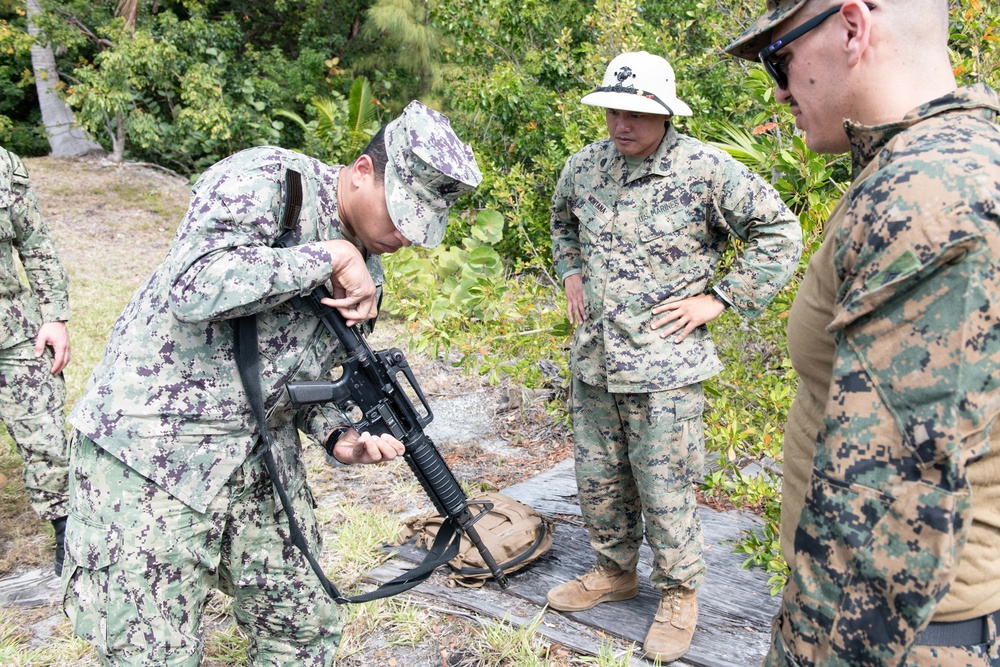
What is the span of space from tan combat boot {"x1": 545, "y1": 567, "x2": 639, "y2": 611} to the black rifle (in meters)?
0.81

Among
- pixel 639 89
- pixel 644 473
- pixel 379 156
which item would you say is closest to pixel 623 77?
pixel 639 89

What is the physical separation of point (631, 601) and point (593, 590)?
21 cm

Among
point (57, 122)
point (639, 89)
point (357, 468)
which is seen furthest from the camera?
point (57, 122)

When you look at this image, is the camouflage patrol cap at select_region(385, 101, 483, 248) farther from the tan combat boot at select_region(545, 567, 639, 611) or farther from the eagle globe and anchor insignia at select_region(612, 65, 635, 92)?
the tan combat boot at select_region(545, 567, 639, 611)

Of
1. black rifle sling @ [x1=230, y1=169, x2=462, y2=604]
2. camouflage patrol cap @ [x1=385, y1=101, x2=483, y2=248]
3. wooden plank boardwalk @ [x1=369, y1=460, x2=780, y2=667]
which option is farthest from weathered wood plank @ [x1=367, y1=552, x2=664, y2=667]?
camouflage patrol cap @ [x1=385, y1=101, x2=483, y2=248]

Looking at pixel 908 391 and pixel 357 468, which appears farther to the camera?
pixel 357 468

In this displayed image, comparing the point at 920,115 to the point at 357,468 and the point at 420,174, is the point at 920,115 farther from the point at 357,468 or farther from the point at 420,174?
the point at 357,468

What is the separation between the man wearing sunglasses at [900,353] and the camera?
0.97 m

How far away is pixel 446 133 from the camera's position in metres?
2.03

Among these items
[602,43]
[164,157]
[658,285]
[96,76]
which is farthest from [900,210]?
[164,157]

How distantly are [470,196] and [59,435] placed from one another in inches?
202

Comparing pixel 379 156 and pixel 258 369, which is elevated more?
pixel 379 156

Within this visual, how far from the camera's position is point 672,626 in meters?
2.90

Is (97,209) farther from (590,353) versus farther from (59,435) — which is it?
(590,353)
